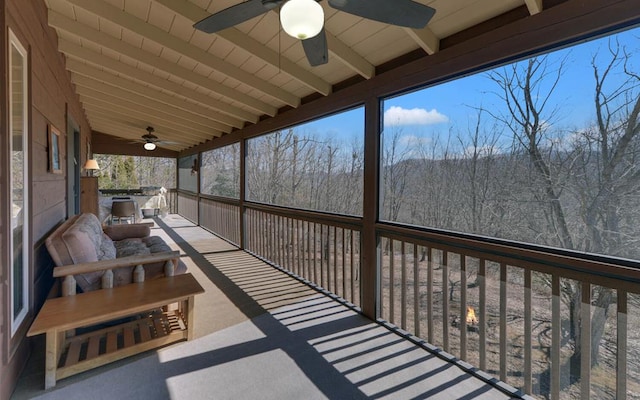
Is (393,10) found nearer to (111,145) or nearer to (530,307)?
(530,307)

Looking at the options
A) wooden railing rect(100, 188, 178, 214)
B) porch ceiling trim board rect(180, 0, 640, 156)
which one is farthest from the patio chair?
porch ceiling trim board rect(180, 0, 640, 156)

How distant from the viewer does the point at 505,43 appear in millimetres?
1932

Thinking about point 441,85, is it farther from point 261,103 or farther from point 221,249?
point 221,249

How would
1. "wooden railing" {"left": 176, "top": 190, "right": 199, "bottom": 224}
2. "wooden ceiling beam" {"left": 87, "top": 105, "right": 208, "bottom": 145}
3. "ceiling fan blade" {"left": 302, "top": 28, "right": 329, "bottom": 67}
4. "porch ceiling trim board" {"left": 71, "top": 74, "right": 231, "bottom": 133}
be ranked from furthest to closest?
"wooden railing" {"left": 176, "top": 190, "right": 199, "bottom": 224} → "wooden ceiling beam" {"left": 87, "top": 105, "right": 208, "bottom": 145} → "porch ceiling trim board" {"left": 71, "top": 74, "right": 231, "bottom": 133} → "ceiling fan blade" {"left": 302, "top": 28, "right": 329, "bottom": 67}

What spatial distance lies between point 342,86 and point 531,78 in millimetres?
1688

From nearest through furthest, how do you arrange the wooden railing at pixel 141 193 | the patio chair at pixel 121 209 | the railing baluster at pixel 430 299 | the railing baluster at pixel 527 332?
the railing baluster at pixel 527 332
the railing baluster at pixel 430 299
the patio chair at pixel 121 209
the wooden railing at pixel 141 193

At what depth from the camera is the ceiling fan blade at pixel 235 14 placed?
155 centimetres

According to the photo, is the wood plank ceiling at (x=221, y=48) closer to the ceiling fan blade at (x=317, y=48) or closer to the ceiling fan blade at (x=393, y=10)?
the ceiling fan blade at (x=317, y=48)

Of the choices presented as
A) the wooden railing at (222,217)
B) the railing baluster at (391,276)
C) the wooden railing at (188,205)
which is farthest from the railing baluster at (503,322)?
the wooden railing at (188,205)

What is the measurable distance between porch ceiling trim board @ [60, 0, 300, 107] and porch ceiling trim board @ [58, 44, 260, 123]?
766mm

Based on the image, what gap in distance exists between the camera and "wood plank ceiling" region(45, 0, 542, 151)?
88.8 inches

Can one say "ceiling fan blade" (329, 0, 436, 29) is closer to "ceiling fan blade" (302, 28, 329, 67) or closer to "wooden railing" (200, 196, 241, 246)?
"ceiling fan blade" (302, 28, 329, 67)

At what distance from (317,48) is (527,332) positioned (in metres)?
2.17

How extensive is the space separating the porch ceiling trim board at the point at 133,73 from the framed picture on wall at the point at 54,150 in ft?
2.88
